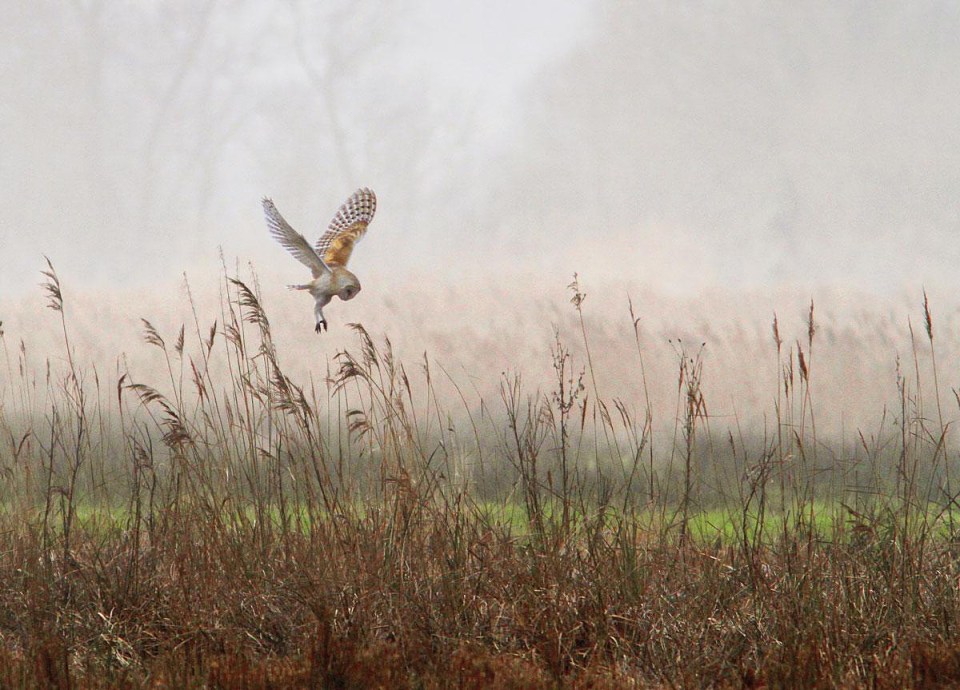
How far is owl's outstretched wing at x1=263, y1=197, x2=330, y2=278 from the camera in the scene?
12.7 feet

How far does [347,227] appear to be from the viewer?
467 centimetres

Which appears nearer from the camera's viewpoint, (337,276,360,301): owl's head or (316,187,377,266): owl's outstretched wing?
(337,276,360,301): owl's head

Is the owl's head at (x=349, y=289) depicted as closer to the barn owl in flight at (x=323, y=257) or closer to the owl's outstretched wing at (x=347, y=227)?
the barn owl in flight at (x=323, y=257)

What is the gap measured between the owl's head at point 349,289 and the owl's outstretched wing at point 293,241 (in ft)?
0.34

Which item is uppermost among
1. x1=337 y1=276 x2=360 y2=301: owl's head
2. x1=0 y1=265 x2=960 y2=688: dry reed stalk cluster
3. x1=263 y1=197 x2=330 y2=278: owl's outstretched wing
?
x1=263 y1=197 x2=330 y2=278: owl's outstretched wing

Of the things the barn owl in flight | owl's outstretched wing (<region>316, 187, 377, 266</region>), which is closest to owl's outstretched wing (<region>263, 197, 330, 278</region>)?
the barn owl in flight

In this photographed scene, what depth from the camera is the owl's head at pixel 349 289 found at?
402cm

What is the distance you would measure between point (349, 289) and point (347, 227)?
27.4 inches

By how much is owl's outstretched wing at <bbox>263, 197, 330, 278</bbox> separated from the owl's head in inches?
4.1

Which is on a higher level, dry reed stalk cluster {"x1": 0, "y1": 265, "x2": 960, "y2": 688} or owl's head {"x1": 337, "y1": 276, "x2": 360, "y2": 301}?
owl's head {"x1": 337, "y1": 276, "x2": 360, "y2": 301}

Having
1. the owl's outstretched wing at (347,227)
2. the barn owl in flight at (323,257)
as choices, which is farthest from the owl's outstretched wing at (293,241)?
the owl's outstretched wing at (347,227)

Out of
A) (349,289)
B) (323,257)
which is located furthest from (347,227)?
(349,289)

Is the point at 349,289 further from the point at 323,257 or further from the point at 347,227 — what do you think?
the point at 347,227

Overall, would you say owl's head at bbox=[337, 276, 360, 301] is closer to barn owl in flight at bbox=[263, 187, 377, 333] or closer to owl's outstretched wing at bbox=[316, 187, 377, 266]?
barn owl in flight at bbox=[263, 187, 377, 333]
